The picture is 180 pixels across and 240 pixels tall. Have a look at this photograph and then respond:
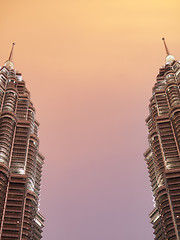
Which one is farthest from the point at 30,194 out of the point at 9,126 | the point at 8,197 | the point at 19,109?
the point at 19,109

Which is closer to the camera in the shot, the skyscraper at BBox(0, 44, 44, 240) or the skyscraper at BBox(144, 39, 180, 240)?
the skyscraper at BBox(0, 44, 44, 240)

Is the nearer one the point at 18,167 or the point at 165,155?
the point at 18,167

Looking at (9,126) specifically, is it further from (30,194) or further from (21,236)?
(21,236)

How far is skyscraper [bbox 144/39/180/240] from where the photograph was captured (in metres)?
133

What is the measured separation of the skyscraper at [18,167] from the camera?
435 ft

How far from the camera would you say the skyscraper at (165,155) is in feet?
437

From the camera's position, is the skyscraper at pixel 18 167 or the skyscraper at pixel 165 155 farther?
the skyscraper at pixel 165 155

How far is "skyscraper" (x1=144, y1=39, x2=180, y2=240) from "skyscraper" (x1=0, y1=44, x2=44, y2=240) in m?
47.7

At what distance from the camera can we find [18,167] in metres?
153

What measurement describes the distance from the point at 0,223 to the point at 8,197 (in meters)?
11.4

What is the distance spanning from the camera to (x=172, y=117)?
538 feet

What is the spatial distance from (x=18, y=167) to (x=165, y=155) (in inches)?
2366

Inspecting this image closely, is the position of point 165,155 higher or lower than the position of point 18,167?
higher

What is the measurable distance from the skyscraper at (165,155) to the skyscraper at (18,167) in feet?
157
